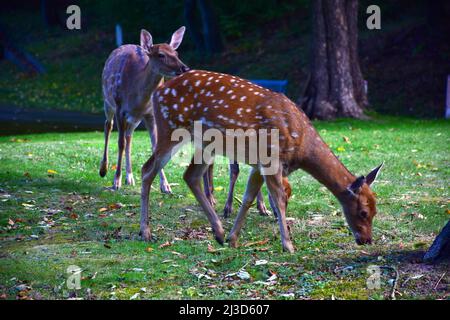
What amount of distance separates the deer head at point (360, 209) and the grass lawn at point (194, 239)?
6.0 inches

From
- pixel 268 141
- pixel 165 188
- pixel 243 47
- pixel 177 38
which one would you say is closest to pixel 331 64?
pixel 177 38

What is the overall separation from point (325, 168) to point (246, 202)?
30.1 inches

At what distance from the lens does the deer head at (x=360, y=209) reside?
692 cm

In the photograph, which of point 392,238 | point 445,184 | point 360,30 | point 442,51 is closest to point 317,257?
point 392,238

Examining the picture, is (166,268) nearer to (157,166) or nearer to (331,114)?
(157,166)

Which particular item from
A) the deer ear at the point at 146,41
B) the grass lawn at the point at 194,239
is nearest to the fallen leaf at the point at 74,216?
the grass lawn at the point at 194,239

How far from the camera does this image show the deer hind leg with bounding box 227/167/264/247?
710cm

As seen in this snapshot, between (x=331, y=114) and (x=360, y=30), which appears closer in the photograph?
(x=331, y=114)

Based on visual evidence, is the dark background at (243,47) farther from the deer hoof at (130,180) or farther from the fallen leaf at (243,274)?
the fallen leaf at (243,274)

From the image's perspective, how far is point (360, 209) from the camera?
22.9 ft

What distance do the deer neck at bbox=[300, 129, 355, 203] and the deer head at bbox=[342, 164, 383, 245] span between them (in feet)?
0.28

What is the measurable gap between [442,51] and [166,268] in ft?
51.5
